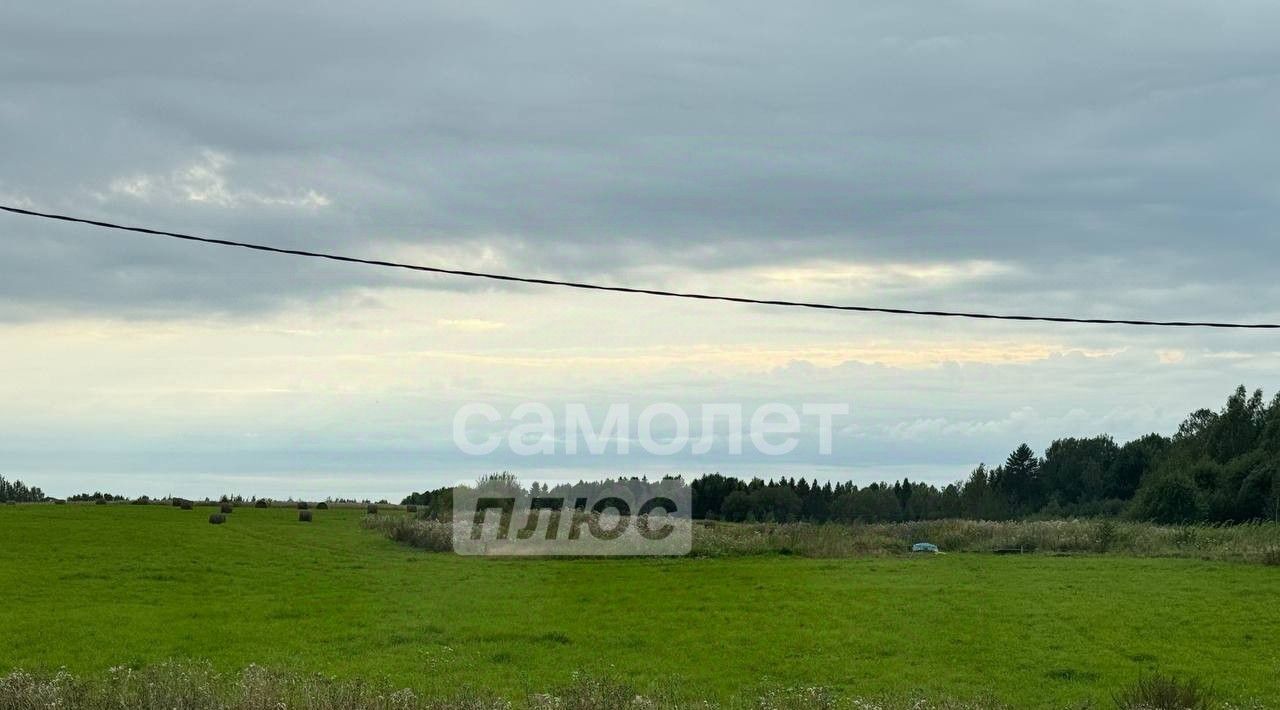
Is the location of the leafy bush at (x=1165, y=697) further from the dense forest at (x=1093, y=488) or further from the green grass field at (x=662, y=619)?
the dense forest at (x=1093, y=488)

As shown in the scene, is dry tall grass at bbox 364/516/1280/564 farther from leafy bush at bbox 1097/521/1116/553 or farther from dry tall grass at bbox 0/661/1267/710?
dry tall grass at bbox 0/661/1267/710

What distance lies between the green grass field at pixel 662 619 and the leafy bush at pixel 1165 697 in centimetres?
159

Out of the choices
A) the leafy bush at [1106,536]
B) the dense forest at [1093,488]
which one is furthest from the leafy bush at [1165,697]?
the dense forest at [1093,488]

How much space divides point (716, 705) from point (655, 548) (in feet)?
119

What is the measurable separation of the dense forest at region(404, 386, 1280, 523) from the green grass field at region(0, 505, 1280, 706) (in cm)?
2688

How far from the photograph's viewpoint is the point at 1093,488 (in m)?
118

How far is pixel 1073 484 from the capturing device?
121812 mm

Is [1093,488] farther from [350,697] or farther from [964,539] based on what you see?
[350,697]

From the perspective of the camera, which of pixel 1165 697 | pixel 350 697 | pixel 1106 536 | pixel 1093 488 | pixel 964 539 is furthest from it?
pixel 1093 488

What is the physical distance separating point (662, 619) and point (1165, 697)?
1350 cm

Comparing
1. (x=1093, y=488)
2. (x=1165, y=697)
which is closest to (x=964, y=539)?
(x=1165, y=697)

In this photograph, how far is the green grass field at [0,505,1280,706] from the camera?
21.2 metres

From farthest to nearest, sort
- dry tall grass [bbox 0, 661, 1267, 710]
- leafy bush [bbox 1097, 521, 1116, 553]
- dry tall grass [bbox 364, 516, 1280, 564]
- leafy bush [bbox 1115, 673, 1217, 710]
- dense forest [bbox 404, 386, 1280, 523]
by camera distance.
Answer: dense forest [bbox 404, 386, 1280, 523]
leafy bush [bbox 1097, 521, 1116, 553]
dry tall grass [bbox 364, 516, 1280, 564]
leafy bush [bbox 1115, 673, 1217, 710]
dry tall grass [bbox 0, 661, 1267, 710]

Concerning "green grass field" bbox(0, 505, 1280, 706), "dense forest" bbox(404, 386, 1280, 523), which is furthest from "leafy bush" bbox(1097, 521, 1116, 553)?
"dense forest" bbox(404, 386, 1280, 523)
